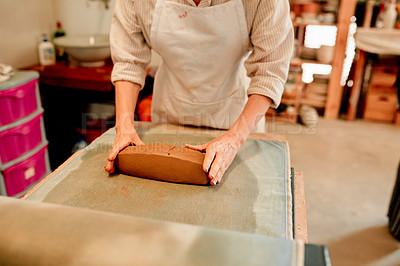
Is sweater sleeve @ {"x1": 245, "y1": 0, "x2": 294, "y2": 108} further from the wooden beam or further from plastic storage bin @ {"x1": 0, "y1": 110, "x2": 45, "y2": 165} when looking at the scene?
the wooden beam

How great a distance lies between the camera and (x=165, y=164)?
0.85 metres

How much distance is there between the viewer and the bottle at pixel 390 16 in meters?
3.13

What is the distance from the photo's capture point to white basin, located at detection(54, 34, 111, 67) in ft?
7.21

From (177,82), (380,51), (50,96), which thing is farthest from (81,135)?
(380,51)

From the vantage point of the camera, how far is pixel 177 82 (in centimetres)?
129

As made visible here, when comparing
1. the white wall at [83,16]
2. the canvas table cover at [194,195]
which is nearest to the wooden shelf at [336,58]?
the white wall at [83,16]

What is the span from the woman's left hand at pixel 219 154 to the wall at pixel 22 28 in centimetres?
196

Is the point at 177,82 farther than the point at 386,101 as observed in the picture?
No

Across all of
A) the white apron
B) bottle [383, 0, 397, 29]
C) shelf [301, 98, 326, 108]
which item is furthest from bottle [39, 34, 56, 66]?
bottle [383, 0, 397, 29]

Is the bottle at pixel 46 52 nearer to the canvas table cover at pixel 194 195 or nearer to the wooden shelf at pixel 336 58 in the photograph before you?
the canvas table cover at pixel 194 195

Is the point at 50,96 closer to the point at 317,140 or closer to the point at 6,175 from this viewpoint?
the point at 6,175

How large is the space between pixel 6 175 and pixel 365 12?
341cm

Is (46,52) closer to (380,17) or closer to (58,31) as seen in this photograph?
(58,31)

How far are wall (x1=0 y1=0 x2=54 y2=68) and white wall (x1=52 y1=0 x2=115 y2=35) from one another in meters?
0.09
